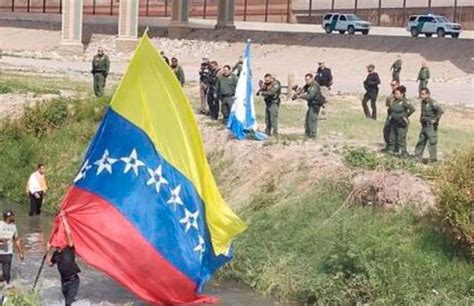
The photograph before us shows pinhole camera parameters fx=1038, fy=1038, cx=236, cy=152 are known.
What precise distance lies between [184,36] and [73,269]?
6145cm

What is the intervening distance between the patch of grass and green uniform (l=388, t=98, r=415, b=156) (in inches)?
99.1

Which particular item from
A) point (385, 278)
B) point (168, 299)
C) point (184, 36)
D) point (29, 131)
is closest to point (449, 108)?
point (29, 131)

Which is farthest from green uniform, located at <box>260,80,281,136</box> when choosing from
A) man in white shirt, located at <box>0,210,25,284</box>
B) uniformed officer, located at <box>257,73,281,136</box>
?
man in white shirt, located at <box>0,210,25,284</box>

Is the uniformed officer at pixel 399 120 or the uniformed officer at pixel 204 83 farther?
the uniformed officer at pixel 204 83

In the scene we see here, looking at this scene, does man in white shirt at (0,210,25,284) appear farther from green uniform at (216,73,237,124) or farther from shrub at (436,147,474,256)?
green uniform at (216,73,237,124)

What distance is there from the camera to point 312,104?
2270 cm

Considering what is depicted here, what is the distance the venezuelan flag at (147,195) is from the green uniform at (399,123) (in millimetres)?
7306

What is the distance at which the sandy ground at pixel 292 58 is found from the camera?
48703 millimetres

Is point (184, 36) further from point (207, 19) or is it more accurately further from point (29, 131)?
point (29, 131)

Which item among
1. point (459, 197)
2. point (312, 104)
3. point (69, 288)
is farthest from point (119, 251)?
point (312, 104)

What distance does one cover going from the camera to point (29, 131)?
27.5 metres

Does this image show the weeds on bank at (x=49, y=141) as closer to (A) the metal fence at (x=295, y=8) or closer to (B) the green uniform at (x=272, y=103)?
(B) the green uniform at (x=272, y=103)

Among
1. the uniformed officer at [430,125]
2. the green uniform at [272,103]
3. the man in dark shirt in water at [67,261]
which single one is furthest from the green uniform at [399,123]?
the man in dark shirt in water at [67,261]

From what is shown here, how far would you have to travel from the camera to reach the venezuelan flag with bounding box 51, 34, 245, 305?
45.3ft
